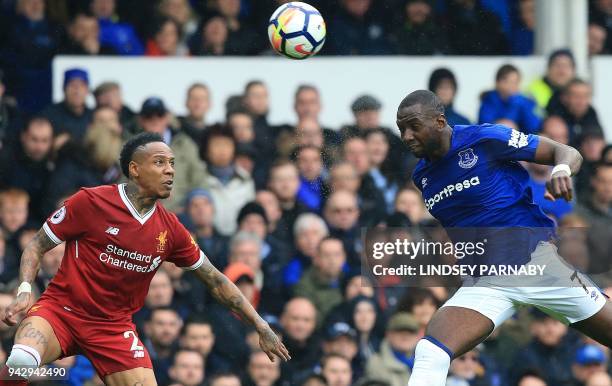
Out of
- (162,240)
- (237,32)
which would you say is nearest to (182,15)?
(237,32)

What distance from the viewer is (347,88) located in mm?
13844

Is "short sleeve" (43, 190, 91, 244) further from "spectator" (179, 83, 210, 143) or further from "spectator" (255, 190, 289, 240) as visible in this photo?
"spectator" (179, 83, 210, 143)

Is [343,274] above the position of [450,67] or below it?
below

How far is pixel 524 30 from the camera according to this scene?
15.2 metres

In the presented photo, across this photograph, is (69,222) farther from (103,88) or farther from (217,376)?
(103,88)

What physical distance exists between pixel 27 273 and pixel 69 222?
1.44 ft

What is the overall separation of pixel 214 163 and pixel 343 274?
1505mm

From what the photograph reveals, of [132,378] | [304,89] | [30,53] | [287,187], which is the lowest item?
[132,378]

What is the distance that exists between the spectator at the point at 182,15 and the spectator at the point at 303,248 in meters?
2.69

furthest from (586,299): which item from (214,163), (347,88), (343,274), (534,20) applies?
(534,20)

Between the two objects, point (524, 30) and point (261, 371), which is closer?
point (261, 371)

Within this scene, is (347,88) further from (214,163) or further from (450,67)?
(214,163)

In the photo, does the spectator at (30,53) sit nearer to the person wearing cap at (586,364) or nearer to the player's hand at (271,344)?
the player's hand at (271,344)

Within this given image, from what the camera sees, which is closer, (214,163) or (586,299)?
(586,299)
